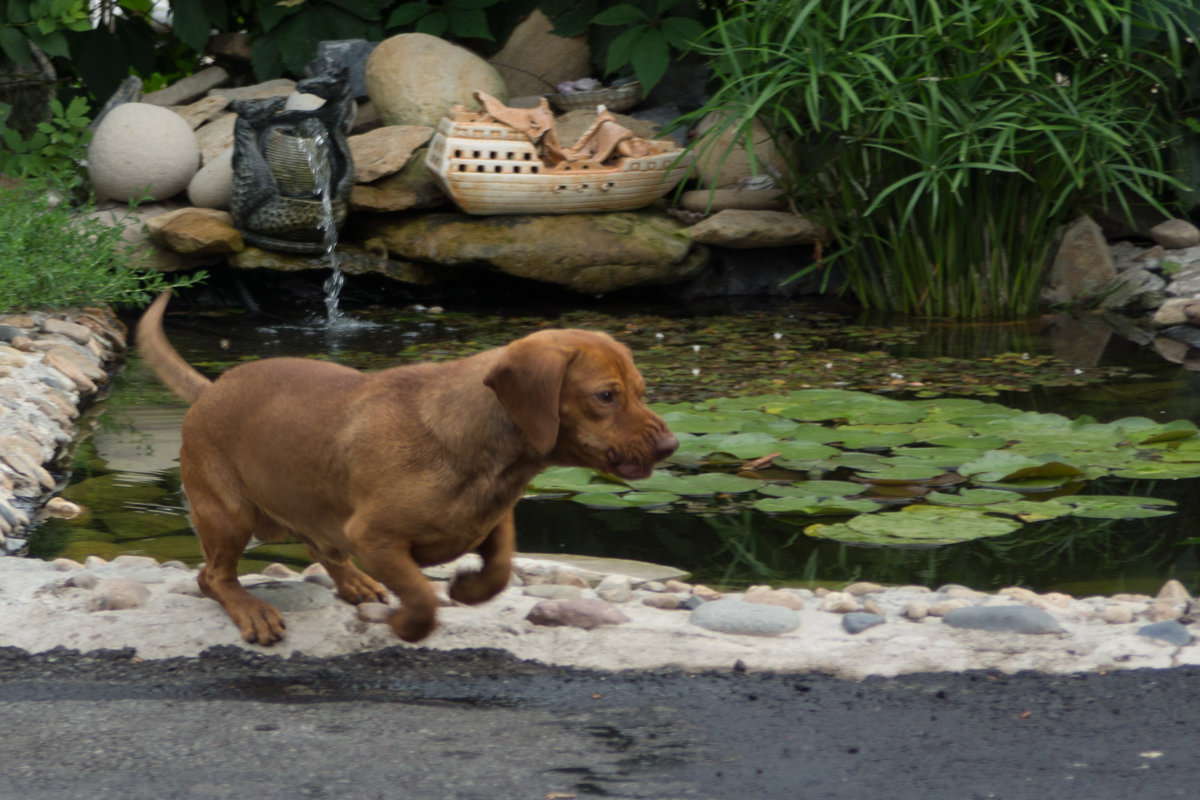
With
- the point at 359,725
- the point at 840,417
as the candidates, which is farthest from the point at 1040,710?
the point at 840,417

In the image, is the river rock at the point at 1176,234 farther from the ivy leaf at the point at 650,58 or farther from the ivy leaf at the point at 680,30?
the ivy leaf at the point at 650,58

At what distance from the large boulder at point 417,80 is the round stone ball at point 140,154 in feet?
4.56

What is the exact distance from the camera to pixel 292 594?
3.25 metres

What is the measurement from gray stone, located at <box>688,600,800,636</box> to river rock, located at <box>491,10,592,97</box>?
7.85 metres

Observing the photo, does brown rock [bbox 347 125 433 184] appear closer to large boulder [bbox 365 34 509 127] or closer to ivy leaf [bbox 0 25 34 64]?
large boulder [bbox 365 34 509 127]

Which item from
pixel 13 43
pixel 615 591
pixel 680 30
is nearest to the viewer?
pixel 615 591

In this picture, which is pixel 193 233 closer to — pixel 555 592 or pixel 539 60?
pixel 539 60

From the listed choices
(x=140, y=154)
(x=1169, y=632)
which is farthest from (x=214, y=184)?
(x=1169, y=632)

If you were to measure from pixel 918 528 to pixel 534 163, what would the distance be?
4.87 metres

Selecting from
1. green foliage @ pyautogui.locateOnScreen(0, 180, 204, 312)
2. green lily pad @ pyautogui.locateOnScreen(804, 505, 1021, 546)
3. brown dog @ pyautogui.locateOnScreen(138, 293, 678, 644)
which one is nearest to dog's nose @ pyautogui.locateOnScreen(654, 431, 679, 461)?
brown dog @ pyautogui.locateOnScreen(138, 293, 678, 644)

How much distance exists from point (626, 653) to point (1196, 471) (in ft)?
8.61

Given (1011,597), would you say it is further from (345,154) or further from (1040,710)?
(345,154)

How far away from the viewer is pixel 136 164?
334 inches

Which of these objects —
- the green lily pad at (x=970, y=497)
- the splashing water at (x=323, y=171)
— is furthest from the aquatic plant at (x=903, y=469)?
the splashing water at (x=323, y=171)
